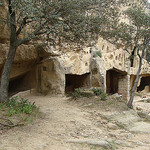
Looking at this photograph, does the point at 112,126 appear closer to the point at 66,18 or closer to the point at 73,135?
the point at 73,135

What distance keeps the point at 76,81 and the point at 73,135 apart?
384 inches

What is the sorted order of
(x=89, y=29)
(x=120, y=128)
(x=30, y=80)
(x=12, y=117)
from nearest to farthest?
1. (x=12, y=117)
2. (x=120, y=128)
3. (x=89, y=29)
4. (x=30, y=80)

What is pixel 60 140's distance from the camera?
4176 mm

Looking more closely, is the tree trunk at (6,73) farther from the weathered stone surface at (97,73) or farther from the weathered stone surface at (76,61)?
the weathered stone surface at (97,73)

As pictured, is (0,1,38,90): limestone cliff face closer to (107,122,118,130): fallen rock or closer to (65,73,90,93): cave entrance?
(65,73,90,93): cave entrance

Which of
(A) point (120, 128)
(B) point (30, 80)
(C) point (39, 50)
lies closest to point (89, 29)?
(A) point (120, 128)

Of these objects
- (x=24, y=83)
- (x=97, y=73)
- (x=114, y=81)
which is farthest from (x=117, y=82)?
(x=24, y=83)

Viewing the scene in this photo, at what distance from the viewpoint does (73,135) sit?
15.4 ft

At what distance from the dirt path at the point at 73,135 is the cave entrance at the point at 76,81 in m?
6.16

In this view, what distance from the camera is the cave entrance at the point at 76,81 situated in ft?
44.2

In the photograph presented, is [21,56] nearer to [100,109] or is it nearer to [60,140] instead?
[100,109]

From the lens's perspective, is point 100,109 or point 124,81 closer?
point 100,109

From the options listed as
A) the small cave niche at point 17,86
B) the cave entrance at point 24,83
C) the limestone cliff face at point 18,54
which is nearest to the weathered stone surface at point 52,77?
the limestone cliff face at point 18,54

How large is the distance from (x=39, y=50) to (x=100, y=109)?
5538 millimetres
